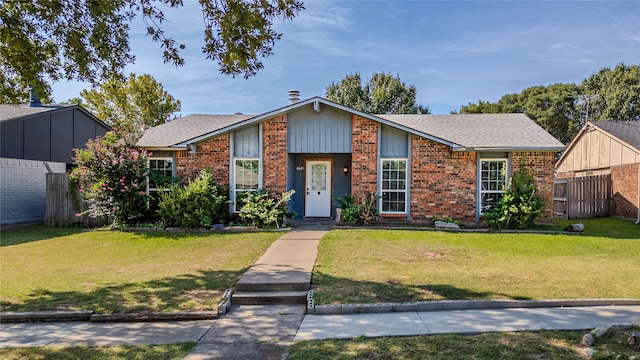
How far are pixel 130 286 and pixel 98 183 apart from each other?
7460 millimetres

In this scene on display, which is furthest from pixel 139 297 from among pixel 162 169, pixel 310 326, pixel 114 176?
pixel 162 169

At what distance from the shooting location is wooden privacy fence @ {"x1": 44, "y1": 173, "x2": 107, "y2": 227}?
1453 cm

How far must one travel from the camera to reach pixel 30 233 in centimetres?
1308

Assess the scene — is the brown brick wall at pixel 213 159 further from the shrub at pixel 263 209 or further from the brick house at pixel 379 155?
the shrub at pixel 263 209

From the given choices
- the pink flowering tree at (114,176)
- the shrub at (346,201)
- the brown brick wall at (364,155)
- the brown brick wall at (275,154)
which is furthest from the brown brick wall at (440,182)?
the pink flowering tree at (114,176)

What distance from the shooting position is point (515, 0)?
10.8 metres

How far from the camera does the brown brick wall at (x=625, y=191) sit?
15.5m

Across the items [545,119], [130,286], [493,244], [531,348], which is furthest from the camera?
[545,119]

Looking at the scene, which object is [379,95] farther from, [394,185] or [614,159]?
[394,185]

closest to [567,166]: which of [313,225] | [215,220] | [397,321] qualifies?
[313,225]

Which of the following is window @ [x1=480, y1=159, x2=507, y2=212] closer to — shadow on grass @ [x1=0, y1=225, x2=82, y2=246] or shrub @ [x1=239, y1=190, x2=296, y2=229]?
shrub @ [x1=239, y1=190, x2=296, y2=229]

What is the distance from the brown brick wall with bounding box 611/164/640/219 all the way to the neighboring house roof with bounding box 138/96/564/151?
4.56 metres

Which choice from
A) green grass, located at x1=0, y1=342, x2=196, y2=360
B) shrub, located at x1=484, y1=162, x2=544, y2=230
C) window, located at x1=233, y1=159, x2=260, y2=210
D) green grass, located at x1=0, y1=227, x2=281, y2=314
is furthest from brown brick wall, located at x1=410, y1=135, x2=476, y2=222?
green grass, located at x1=0, y1=342, x2=196, y2=360

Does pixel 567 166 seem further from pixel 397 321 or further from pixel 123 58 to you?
pixel 123 58
